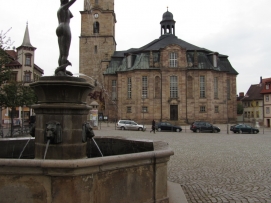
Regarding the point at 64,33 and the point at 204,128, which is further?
the point at 204,128

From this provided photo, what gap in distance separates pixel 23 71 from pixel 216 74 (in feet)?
121

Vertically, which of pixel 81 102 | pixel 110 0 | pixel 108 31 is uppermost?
pixel 110 0

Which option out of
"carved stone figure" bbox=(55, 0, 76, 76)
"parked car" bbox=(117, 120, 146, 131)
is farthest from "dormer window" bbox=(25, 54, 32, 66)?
"carved stone figure" bbox=(55, 0, 76, 76)

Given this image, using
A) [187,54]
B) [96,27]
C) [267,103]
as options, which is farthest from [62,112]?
[96,27]

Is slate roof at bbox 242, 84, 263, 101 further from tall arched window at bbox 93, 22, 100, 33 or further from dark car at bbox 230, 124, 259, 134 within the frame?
tall arched window at bbox 93, 22, 100, 33

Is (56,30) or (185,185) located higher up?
(56,30)

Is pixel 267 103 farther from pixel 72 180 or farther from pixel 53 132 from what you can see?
pixel 72 180

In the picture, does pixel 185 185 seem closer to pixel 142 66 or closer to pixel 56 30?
pixel 56 30

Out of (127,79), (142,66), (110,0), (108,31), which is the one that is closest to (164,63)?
(142,66)

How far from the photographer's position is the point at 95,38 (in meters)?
62.4

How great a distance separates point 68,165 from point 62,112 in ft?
5.84

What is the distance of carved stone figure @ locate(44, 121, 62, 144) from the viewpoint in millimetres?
5459

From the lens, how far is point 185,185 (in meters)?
7.25

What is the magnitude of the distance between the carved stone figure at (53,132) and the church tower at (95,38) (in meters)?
57.0
